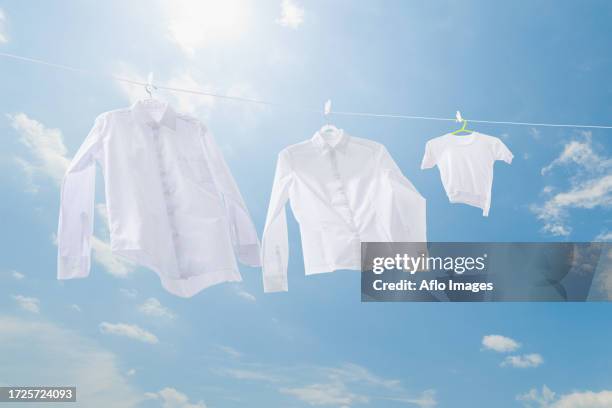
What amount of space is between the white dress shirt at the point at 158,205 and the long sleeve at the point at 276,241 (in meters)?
0.09

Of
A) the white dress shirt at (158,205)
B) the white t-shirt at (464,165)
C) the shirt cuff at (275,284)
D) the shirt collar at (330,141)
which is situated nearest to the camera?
the white dress shirt at (158,205)

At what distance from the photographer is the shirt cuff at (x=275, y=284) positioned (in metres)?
3.20

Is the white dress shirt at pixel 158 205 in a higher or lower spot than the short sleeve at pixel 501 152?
lower

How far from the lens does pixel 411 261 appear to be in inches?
137

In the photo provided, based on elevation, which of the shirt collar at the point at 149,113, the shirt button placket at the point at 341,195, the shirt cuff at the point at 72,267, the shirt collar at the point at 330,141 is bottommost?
the shirt cuff at the point at 72,267

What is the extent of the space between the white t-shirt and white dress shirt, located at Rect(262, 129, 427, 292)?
1.54ft

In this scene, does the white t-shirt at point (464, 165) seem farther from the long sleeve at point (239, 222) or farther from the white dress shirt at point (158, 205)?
the white dress shirt at point (158, 205)

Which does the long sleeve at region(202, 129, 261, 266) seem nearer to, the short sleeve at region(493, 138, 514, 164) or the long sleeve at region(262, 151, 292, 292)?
the long sleeve at region(262, 151, 292, 292)

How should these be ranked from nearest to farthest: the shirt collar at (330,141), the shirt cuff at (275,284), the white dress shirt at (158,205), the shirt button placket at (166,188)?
the white dress shirt at (158,205), the shirt button placket at (166,188), the shirt cuff at (275,284), the shirt collar at (330,141)

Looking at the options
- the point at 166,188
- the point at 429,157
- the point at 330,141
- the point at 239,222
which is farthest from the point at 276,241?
the point at 429,157

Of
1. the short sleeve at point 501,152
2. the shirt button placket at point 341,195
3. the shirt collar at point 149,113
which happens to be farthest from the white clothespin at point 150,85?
the short sleeve at point 501,152

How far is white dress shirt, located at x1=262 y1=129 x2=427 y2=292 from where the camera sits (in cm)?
332

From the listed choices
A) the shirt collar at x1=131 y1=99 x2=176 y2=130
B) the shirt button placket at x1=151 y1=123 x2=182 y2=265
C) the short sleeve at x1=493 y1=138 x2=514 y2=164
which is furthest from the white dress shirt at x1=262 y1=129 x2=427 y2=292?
the short sleeve at x1=493 y1=138 x2=514 y2=164

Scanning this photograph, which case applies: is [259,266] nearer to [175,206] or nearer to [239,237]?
[239,237]
